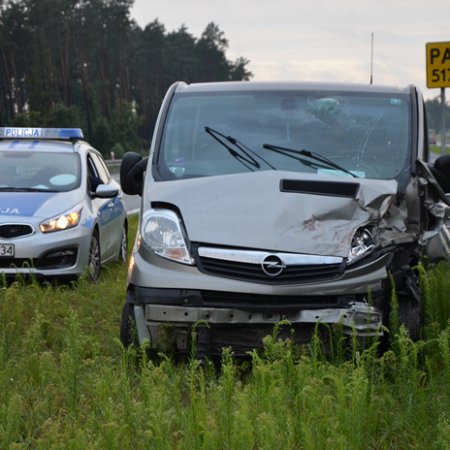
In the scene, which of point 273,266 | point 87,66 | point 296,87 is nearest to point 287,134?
point 296,87

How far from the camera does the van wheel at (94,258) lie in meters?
9.89

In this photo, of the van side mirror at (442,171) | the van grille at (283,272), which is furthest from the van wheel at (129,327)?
the van side mirror at (442,171)

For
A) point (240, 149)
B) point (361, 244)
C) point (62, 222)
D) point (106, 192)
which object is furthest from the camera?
point (106, 192)

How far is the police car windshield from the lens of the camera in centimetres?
1024

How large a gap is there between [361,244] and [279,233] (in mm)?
492

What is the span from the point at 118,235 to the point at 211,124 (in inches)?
193

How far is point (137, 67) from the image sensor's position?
95438mm

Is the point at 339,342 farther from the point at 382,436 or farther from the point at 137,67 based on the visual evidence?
the point at 137,67

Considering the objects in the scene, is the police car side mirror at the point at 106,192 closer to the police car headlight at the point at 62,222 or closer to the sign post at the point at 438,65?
the police car headlight at the point at 62,222

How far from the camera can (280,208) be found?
19.1ft

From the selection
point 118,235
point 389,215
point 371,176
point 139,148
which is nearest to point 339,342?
point 389,215

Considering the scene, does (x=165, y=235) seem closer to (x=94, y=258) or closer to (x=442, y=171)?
(x=442, y=171)

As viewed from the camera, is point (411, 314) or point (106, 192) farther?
point (106, 192)

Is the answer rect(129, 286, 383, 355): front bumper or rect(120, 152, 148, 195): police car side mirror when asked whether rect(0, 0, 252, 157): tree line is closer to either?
rect(120, 152, 148, 195): police car side mirror
